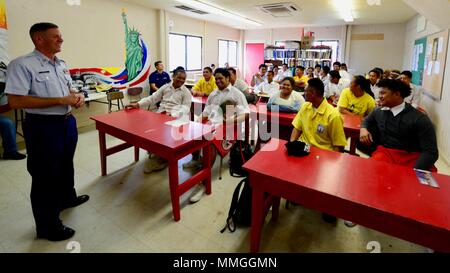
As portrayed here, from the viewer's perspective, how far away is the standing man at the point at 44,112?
173cm

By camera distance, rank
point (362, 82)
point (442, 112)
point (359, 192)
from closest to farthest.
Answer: point (359, 192) < point (362, 82) < point (442, 112)

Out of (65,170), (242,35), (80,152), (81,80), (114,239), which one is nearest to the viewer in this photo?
(114,239)

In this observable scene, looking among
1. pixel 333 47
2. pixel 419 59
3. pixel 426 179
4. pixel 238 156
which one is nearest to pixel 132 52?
pixel 238 156

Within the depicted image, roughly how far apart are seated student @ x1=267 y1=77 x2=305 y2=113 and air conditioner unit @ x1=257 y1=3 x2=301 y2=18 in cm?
335

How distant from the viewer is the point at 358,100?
132 inches

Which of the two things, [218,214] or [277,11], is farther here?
[277,11]

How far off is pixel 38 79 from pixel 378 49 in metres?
9.50

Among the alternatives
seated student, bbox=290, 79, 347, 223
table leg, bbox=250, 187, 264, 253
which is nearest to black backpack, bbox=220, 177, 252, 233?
table leg, bbox=250, 187, 264, 253

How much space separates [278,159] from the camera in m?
1.76

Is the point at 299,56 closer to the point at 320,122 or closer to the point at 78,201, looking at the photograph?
the point at 320,122

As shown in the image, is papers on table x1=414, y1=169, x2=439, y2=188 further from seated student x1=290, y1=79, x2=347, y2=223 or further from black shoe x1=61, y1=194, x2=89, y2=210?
black shoe x1=61, y1=194, x2=89, y2=210

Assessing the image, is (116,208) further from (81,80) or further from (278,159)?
(81,80)

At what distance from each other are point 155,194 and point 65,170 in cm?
87

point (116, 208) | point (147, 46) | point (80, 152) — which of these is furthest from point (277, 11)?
point (116, 208)
